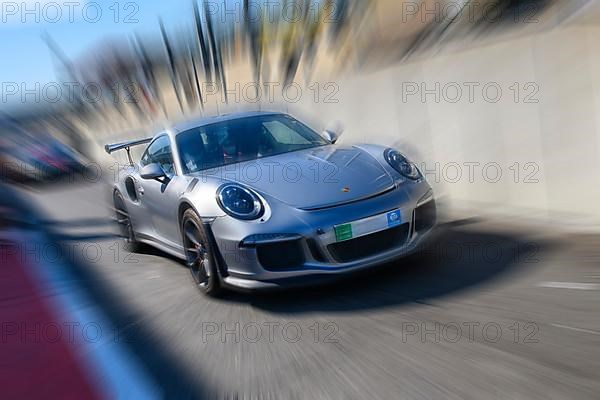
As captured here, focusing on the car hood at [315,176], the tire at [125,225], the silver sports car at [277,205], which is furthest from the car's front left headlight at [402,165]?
the tire at [125,225]

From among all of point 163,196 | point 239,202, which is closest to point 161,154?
point 163,196

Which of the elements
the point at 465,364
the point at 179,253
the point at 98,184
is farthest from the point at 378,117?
the point at 98,184

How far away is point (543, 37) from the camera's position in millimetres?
6438

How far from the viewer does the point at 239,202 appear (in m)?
4.67

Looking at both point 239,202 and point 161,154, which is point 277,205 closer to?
point 239,202

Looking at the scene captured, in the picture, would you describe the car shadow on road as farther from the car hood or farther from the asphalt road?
the car hood

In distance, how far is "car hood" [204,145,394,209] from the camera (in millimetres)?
4629

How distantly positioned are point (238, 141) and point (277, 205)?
140cm

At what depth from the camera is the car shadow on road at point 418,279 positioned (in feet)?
14.5

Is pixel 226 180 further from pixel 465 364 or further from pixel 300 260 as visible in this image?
pixel 465 364

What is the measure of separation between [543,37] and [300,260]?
3561mm

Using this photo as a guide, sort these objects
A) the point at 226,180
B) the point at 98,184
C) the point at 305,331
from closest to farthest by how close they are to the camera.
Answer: the point at 305,331
the point at 226,180
the point at 98,184

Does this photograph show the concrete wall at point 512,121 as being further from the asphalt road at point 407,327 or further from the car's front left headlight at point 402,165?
the car's front left headlight at point 402,165

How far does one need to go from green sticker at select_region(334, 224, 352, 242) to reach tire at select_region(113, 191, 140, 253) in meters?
3.18
